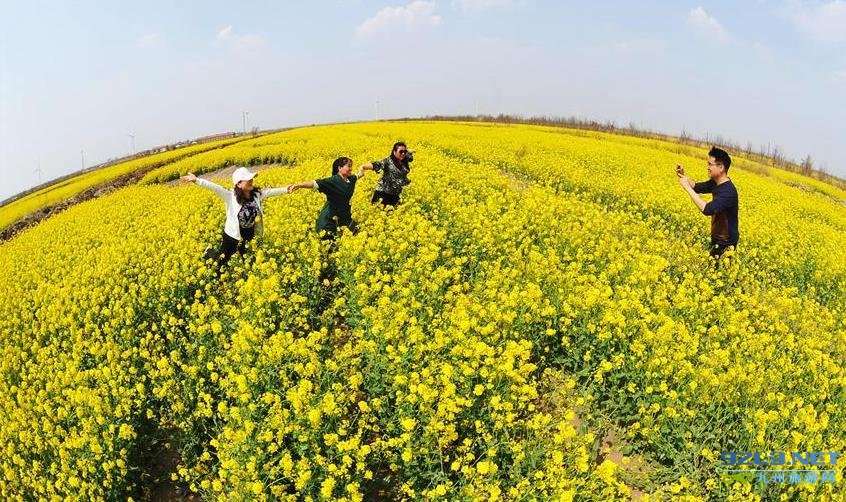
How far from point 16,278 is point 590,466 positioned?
11193mm

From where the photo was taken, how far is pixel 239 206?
301 inches

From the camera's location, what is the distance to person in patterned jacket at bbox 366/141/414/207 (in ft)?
31.4

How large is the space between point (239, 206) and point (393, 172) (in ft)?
10.9

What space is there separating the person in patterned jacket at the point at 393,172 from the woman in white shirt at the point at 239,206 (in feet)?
8.06

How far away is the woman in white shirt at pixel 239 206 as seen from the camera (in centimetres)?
736

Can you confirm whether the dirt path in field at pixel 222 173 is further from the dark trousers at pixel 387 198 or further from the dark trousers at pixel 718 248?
the dark trousers at pixel 718 248

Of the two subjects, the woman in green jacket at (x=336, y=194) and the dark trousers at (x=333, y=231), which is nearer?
the woman in green jacket at (x=336, y=194)

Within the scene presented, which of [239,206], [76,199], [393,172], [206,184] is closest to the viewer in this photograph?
[206,184]

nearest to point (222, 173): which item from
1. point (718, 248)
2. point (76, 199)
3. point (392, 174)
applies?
point (76, 199)

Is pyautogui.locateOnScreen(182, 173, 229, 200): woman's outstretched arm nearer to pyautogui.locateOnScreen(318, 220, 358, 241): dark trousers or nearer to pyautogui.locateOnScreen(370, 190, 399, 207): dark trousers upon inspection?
pyautogui.locateOnScreen(318, 220, 358, 241): dark trousers

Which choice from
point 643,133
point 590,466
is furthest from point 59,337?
point 643,133

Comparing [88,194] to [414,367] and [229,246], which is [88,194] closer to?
[229,246]

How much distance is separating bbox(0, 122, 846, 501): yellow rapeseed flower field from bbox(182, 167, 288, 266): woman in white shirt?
0.30 metres

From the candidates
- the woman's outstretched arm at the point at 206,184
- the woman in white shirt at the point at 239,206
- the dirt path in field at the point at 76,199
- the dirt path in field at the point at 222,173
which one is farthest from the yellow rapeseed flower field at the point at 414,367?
the dirt path in field at the point at 76,199
